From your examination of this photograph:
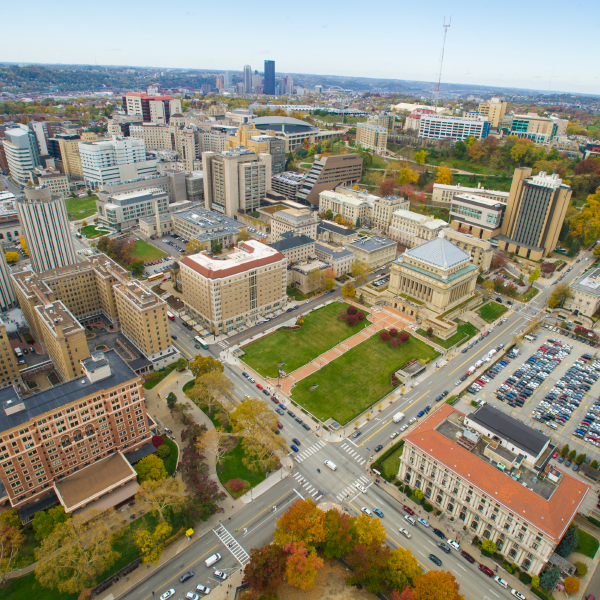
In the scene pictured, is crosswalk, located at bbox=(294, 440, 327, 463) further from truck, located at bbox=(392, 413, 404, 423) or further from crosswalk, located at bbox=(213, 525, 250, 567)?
crosswalk, located at bbox=(213, 525, 250, 567)

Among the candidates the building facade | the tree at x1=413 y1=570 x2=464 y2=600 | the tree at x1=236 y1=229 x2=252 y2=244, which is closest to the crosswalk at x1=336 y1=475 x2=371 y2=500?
the tree at x1=413 y1=570 x2=464 y2=600

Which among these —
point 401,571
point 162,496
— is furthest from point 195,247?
point 401,571

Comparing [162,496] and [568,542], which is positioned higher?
[162,496]

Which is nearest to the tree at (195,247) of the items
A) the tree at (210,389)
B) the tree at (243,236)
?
the tree at (243,236)

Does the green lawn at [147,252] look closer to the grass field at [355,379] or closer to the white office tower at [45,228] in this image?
the white office tower at [45,228]

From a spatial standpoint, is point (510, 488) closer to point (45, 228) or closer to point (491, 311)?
point (491, 311)
